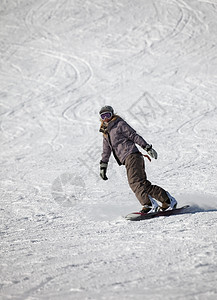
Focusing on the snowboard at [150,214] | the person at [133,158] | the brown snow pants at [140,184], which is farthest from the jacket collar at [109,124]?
the snowboard at [150,214]

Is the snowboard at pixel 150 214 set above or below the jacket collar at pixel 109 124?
below

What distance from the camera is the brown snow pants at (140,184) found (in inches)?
180

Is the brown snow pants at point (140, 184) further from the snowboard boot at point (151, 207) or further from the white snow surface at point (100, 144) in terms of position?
the white snow surface at point (100, 144)

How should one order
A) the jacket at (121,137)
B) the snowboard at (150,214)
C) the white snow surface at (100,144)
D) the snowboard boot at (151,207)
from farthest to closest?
the jacket at (121,137)
the snowboard boot at (151,207)
the snowboard at (150,214)
the white snow surface at (100,144)

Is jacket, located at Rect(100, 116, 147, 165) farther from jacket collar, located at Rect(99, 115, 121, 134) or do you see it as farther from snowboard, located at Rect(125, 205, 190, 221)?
snowboard, located at Rect(125, 205, 190, 221)

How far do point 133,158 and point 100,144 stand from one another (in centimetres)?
538

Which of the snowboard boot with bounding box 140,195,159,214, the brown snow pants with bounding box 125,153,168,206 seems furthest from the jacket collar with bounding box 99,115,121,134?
the snowboard boot with bounding box 140,195,159,214

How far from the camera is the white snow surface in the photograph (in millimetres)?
2779

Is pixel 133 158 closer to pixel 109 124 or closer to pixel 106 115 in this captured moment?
pixel 109 124

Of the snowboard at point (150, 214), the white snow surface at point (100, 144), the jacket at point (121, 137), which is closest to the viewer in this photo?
the white snow surface at point (100, 144)

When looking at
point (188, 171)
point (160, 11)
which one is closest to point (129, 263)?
point (188, 171)

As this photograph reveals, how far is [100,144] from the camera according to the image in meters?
9.99

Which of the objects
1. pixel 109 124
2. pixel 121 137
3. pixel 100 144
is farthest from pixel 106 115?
pixel 100 144

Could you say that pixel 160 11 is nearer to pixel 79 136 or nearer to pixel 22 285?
pixel 79 136
